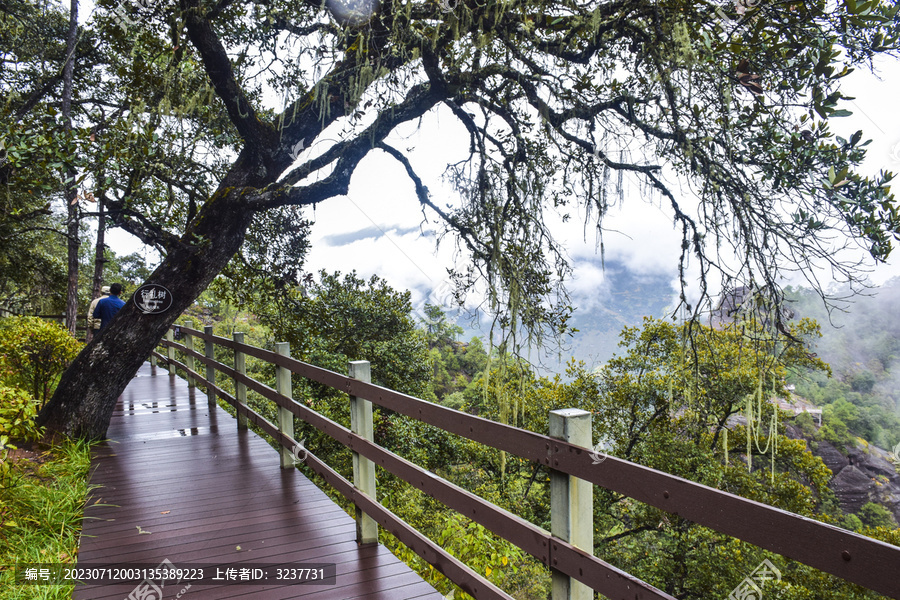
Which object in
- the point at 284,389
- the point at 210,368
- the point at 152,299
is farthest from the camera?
the point at 210,368

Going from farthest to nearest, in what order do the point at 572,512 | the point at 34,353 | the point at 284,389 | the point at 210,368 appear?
the point at 210,368 < the point at 34,353 < the point at 284,389 < the point at 572,512

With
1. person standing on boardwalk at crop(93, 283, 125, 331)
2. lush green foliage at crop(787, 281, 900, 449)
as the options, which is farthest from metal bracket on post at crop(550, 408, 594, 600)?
lush green foliage at crop(787, 281, 900, 449)

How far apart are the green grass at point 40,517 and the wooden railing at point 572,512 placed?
5.74 feet

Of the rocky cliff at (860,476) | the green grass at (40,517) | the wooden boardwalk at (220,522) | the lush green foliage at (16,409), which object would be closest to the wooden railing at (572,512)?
the wooden boardwalk at (220,522)

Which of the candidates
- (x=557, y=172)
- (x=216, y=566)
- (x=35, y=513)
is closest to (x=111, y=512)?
(x=35, y=513)

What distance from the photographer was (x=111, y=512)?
3.85 metres

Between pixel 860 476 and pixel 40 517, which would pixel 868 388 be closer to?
pixel 860 476

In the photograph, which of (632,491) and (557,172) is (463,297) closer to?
(557,172)

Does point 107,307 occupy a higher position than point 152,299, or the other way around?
point 152,299

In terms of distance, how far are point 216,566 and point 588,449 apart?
2.46m

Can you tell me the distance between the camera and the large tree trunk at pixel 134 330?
5.52 metres

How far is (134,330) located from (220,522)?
297 centimetres

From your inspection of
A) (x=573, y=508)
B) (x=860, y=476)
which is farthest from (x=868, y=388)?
(x=573, y=508)

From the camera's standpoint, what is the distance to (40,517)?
11.8ft
